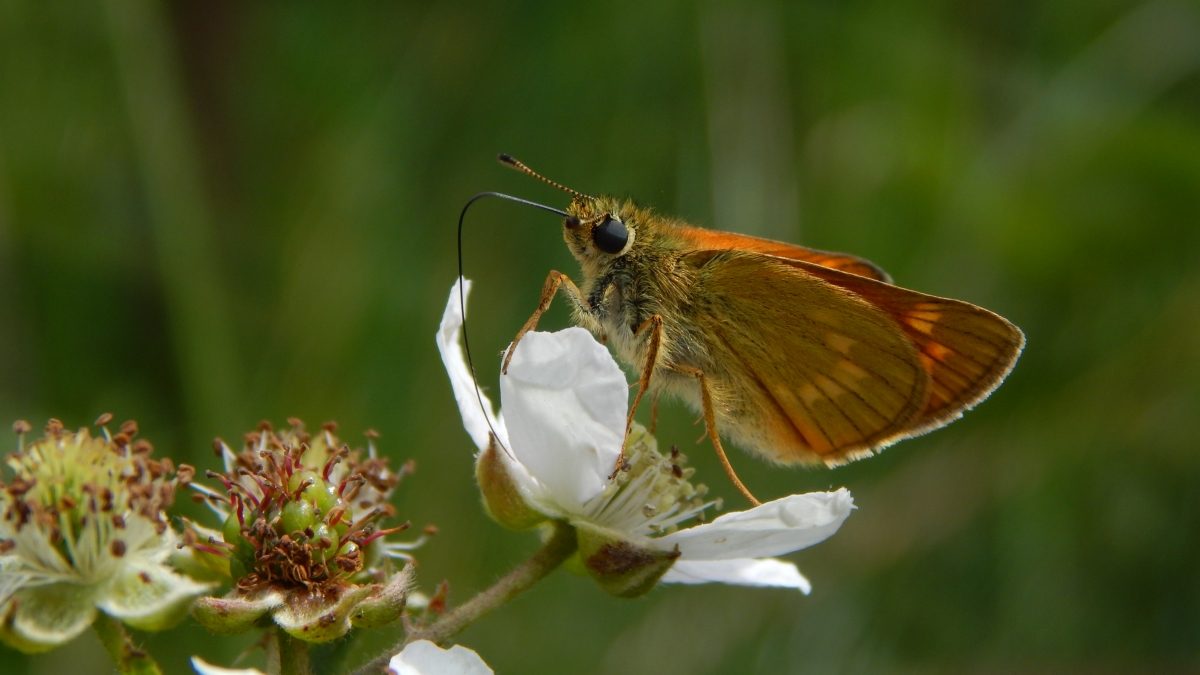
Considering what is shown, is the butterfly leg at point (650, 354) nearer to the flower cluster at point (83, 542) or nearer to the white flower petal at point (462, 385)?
the white flower petal at point (462, 385)

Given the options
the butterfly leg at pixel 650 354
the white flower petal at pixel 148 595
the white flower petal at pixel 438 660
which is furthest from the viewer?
the butterfly leg at pixel 650 354

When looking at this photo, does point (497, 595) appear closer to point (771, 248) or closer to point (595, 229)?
point (595, 229)

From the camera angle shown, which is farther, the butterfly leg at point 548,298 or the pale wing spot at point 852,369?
the pale wing spot at point 852,369

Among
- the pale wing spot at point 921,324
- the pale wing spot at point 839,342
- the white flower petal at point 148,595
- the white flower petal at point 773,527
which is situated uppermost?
the pale wing spot at point 921,324

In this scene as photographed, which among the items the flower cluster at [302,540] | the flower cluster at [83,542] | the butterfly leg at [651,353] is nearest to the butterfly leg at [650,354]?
the butterfly leg at [651,353]

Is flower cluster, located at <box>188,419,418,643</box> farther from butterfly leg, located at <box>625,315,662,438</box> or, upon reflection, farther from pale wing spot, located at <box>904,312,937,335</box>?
pale wing spot, located at <box>904,312,937,335</box>

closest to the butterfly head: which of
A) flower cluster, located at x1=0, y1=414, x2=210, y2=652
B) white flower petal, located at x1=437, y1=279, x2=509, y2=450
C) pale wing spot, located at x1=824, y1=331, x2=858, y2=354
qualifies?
white flower petal, located at x1=437, y1=279, x2=509, y2=450

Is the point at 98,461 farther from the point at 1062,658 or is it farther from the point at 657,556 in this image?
the point at 1062,658
